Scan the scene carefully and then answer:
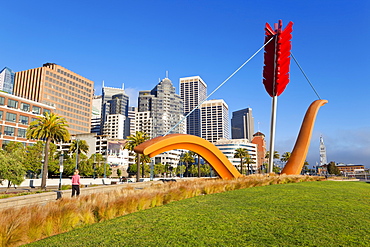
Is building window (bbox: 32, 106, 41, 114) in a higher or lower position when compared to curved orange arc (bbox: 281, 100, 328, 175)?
higher

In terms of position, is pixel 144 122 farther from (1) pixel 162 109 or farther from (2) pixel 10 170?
(2) pixel 10 170

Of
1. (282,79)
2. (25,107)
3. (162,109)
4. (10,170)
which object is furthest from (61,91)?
(282,79)

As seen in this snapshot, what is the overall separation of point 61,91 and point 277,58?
77.9 metres

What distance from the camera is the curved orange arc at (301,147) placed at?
61.2 feet

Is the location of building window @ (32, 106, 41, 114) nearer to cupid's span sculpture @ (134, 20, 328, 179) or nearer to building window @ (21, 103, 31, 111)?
building window @ (21, 103, 31, 111)

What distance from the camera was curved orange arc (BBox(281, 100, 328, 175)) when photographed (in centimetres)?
1864

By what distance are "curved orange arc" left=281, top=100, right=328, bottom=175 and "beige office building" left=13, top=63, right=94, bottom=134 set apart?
70695 millimetres

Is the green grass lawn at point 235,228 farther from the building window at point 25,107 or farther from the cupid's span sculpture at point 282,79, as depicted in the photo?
the building window at point 25,107

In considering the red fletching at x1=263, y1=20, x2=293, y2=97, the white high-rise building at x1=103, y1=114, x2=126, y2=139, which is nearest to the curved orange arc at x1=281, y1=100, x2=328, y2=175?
the red fletching at x1=263, y1=20, x2=293, y2=97

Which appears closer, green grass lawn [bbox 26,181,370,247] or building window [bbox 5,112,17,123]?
green grass lawn [bbox 26,181,370,247]

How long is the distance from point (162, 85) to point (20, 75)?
85249 millimetres

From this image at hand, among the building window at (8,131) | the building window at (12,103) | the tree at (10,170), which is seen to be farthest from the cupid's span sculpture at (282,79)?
the building window at (12,103)

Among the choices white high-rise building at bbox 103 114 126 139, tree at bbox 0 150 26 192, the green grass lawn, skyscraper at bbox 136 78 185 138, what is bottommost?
the green grass lawn

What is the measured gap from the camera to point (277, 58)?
19422 mm
